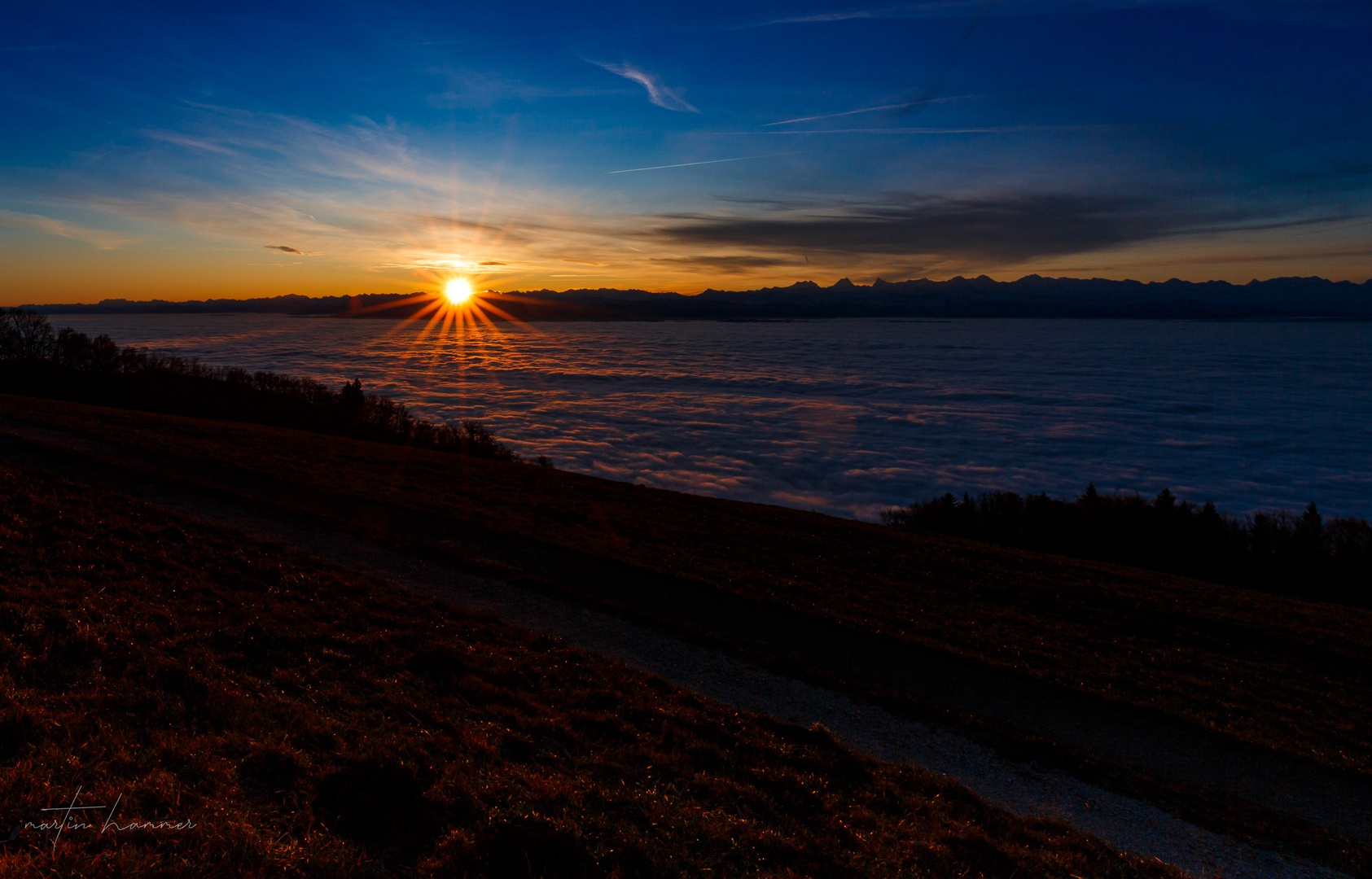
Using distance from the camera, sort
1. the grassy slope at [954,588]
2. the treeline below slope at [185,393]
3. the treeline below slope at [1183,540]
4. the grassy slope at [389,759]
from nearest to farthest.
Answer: the grassy slope at [389,759] < the grassy slope at [954,588] < the treeline below slope at [1183,540] < the treeline below slope at [185,393]

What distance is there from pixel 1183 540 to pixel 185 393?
85.3 metres

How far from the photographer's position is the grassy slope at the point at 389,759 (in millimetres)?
4609

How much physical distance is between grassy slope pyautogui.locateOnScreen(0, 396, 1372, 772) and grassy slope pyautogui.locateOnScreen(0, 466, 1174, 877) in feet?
21.6

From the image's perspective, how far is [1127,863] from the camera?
6660mm

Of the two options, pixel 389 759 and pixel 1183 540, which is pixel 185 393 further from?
pixel 1183 540

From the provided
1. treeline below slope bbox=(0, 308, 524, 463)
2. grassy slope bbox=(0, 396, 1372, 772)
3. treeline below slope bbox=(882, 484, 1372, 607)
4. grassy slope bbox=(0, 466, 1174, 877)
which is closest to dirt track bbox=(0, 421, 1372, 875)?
grassy slope bbox=(0, 396, 1372, 772)

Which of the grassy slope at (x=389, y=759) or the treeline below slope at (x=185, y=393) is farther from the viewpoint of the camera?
the treeline below slope at (x=185, y=393)

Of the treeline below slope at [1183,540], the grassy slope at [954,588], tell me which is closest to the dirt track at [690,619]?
the grassy slope at [954,588]

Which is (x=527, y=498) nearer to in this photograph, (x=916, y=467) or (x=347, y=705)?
(x=347, y=705)

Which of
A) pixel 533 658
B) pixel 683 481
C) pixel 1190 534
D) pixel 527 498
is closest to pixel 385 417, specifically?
pixel 683 481

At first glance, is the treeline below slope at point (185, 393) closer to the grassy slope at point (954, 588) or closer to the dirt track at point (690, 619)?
the grassy slope at point (954, 588)

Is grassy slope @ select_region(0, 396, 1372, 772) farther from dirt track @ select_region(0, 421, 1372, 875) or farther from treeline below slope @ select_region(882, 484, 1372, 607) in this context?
treeline below slope @ select_region(882, 484, 1372, 607)

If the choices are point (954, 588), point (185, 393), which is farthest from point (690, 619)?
point (185, 393)

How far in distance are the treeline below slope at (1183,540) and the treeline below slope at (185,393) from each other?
119ft
